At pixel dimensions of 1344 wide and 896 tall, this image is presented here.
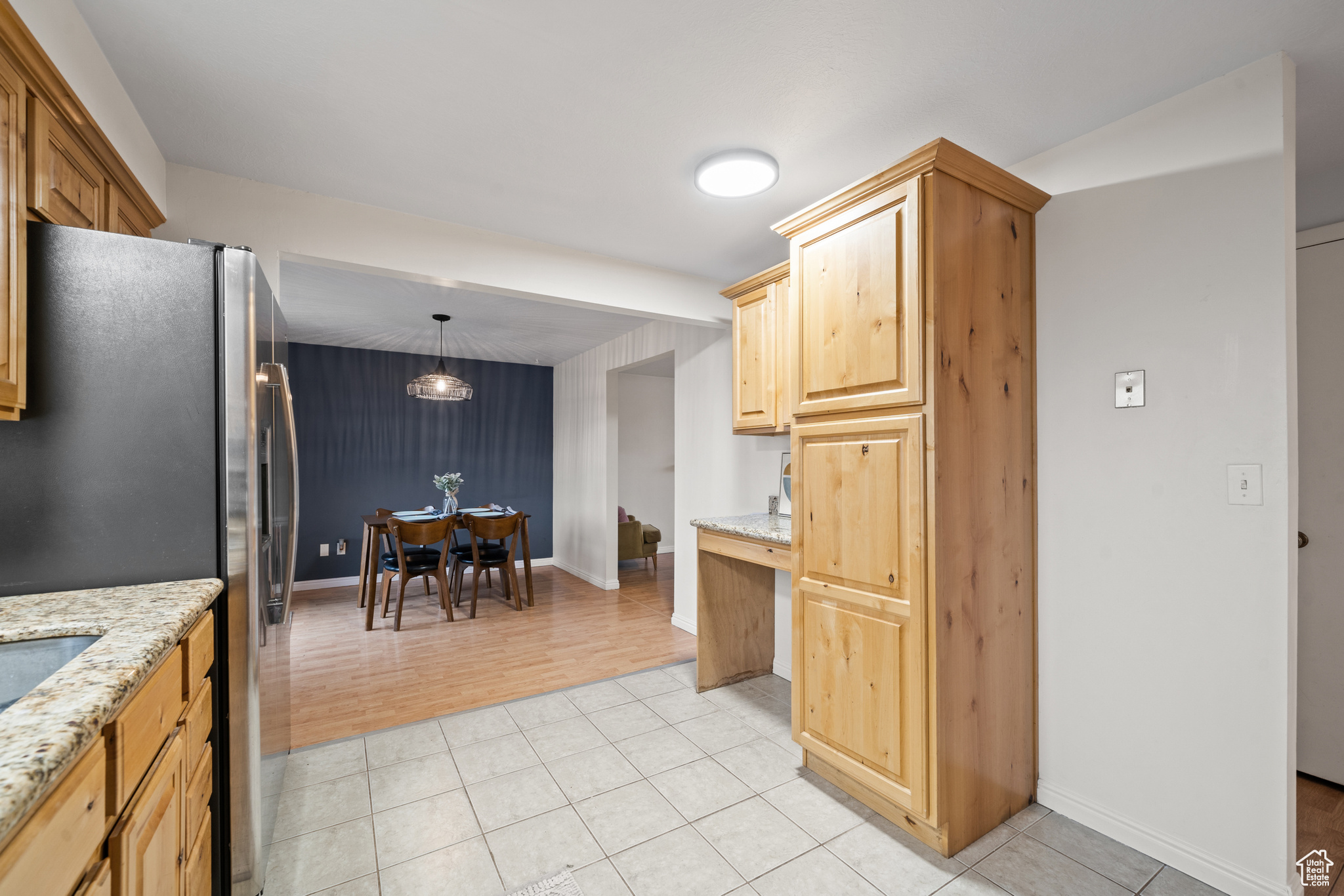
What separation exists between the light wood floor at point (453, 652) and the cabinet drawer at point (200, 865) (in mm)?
1322

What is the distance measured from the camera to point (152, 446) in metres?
1.43

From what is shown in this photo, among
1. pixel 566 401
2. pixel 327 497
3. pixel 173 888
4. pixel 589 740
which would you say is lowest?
pixel 589 740

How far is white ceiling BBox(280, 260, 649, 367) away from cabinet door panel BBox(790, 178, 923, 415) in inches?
64.4

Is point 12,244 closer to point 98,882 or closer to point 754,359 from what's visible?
point 98,882

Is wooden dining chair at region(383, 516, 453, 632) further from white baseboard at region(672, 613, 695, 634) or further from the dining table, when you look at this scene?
white baseboard at region(672, 613, 695, 634)

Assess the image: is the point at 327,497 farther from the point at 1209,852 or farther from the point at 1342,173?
the point at 1342,173

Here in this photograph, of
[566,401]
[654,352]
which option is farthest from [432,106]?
[566,401]

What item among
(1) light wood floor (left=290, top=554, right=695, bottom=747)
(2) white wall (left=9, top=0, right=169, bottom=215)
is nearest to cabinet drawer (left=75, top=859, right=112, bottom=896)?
(2) white wall (left=9, top=0, right=169, bottom=215)

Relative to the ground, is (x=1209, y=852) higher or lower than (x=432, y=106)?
lower

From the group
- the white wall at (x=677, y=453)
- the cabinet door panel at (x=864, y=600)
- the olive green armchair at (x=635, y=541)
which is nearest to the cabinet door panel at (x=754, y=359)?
the white wall at (x=677, y=453)

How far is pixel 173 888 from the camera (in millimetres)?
1127

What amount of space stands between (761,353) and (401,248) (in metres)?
1.78

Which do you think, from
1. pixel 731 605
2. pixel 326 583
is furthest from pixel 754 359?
pixel 326 583

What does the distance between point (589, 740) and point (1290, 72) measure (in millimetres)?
3230
